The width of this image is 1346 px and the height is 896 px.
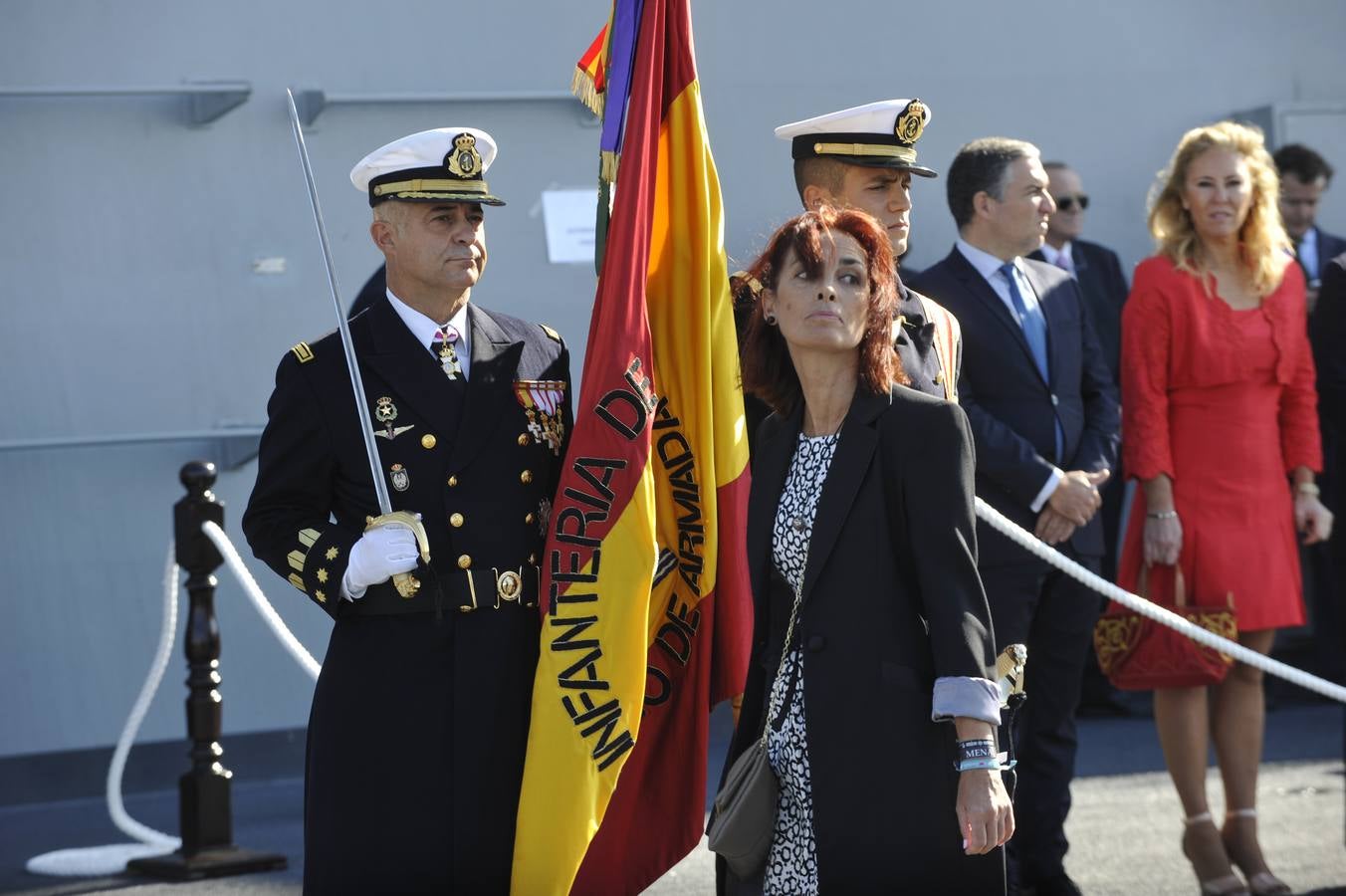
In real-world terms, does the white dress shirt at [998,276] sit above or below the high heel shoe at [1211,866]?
above

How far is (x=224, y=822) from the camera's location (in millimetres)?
6363

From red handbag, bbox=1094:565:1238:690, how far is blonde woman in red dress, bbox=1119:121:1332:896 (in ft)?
0.28

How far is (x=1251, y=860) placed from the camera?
574 centimetres

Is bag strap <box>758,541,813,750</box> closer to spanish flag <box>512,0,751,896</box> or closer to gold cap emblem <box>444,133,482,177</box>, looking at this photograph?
spanish flag <box>512,0,751,896</box>

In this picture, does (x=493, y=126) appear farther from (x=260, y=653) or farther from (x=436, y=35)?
(x=260, y=653)

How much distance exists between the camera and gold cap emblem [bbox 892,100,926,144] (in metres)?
4.77

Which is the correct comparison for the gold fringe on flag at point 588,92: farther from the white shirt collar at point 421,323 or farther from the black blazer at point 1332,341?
→ the black blazer at point 1332,341

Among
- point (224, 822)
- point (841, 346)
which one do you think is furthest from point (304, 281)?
point (841, 346)

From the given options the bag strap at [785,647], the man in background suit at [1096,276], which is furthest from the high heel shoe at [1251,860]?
the bag strap at [785,647]

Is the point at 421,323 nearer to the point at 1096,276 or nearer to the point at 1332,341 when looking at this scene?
the point at 1332,341

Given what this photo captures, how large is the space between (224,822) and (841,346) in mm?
3506

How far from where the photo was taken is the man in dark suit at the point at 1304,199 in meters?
8.26

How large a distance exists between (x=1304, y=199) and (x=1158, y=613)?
133 inches

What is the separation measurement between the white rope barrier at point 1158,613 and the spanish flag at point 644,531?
3.76 ft
